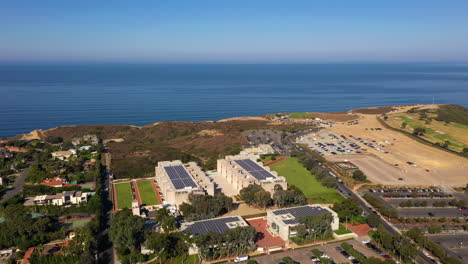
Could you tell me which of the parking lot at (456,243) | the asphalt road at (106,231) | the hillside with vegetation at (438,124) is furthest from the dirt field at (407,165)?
the asphalt road at (106,231)

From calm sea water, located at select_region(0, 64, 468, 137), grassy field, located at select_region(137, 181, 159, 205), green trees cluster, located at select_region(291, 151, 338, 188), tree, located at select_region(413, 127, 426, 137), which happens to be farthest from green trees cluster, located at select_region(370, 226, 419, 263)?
calm sea water, located at select_region(0, 64, 468, 137)

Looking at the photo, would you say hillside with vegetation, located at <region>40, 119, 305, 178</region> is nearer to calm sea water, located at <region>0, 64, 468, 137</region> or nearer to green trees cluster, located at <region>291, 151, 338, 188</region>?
green trees cluster, located at <region>291, 151, 338, 188</region>

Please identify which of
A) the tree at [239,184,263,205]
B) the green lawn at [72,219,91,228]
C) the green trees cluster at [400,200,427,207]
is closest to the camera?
the green lawn at [72,219,91,228]

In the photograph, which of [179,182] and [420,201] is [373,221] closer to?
[420,201]

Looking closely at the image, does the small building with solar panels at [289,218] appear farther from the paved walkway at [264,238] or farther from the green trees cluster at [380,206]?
the green trees cluster at [380,206]

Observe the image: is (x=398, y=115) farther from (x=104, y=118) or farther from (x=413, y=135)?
(x=104, y=118)

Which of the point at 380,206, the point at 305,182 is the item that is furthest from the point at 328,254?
the point at 305,182

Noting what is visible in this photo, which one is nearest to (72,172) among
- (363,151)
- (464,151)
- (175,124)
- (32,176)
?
(32,176)
